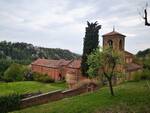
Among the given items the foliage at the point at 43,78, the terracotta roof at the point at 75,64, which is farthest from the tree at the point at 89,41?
the foliage at the point at 43,78

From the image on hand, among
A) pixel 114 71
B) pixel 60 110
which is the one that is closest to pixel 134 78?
pixel 114 71

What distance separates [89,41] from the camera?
159 feet

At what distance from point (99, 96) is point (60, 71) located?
43.8 m

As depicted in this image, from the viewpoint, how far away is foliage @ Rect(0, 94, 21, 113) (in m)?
31.6

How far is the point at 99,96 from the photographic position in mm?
30750

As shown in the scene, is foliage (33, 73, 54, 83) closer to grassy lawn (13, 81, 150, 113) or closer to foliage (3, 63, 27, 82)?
foliage (3, 63, 27, 82)

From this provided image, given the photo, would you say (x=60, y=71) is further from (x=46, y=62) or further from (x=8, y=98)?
(x=8, y=98)

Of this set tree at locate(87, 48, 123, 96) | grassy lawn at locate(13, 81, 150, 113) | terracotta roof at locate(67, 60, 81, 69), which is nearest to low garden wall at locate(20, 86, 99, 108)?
grassy lawn at locate(13, 81, 150, 113)

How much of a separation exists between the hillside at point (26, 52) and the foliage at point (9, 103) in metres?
98.0

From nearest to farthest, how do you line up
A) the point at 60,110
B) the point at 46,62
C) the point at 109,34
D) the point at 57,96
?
the point at 60,110 < the point at 57,96 < the point at 109,34 < the point at 46,62

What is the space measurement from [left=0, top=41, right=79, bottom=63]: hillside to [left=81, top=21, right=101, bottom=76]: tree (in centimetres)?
8576

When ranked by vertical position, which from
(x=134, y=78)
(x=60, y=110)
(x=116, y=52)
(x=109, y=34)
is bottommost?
(x=60, y=110)

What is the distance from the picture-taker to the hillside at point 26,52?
138m

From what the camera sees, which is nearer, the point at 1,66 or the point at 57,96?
the point at 57,96
